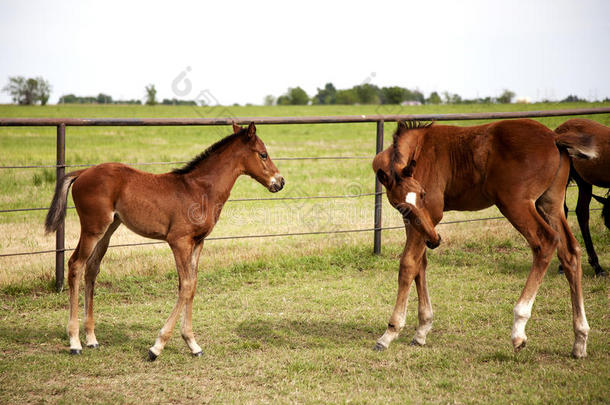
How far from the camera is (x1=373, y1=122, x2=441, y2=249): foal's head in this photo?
4082 mm

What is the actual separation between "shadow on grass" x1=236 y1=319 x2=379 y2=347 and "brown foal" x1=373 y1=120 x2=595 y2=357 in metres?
0.43

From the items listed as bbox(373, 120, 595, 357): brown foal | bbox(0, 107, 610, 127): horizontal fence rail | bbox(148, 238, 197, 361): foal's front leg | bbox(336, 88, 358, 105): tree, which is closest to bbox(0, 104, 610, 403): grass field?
bbox(148, 238, 197, 361): foal's front leg

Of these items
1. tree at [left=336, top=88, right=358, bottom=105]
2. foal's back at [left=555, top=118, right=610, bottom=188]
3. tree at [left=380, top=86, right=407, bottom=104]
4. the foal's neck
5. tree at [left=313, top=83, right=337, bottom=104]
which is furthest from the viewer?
tree at [left=313, top=83, right=337, bottom=104]

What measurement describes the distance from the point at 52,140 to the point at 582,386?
25.2 meters

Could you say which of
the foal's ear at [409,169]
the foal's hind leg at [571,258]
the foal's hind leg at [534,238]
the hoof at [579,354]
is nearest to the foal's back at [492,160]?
the foal's hind leg at [534,238]

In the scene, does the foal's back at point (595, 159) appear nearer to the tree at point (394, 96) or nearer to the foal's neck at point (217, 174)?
the tree at point (394, 96)

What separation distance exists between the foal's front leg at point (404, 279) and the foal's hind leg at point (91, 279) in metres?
2.29

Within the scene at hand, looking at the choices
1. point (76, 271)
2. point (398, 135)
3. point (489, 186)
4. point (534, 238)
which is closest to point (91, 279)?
Answer: point (76, 271)

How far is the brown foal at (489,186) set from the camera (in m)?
4.27

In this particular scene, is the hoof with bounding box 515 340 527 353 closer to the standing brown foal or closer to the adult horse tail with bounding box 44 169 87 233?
the standing brown foal

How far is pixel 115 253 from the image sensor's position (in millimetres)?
7680

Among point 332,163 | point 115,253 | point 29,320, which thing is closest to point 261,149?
point 29,320

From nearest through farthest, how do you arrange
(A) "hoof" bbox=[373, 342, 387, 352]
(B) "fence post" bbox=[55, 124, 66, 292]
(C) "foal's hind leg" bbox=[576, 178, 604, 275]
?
1. (A) "hoof" bbox=[373, 342, 387, 352]
2. (B) "fence post" bbox=[55, 124, 66, 292]
3. (C) "foal's hind leg" bbox=[576, 178, 604, 275]

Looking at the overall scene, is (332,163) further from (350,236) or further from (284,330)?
(284,330)
